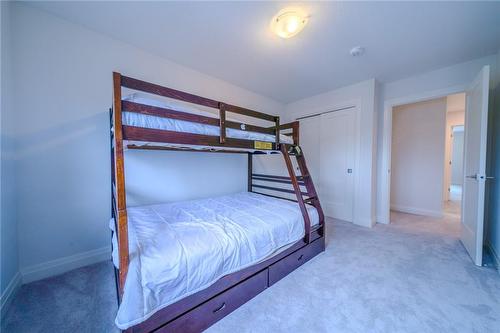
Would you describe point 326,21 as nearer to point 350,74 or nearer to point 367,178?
point 350,74

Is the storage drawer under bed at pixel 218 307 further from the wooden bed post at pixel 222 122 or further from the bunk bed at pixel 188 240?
the wooden bed post at pixel 222 122

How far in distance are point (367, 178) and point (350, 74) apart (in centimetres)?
176

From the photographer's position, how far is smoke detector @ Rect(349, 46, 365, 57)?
2173 mm

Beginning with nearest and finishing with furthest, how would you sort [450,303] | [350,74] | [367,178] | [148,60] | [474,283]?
[450,303] → [474,283] → [148,60] → [350,74] → [367,178]

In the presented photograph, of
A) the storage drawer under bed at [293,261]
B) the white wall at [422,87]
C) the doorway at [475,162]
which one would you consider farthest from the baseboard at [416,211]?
the storage drawer under bed at [293,261]

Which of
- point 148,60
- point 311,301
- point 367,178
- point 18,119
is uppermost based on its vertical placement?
point 148,60

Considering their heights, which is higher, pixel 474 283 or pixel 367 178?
pixel 367 178

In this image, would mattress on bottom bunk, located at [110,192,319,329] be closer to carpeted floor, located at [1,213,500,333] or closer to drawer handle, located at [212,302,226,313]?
drawer handle, located at [212,302,226,313]

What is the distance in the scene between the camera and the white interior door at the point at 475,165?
1.87 m

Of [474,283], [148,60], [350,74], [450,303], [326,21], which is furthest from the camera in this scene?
[350,74]

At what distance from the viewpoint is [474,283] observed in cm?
163

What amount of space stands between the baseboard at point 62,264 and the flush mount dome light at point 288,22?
3.04 meters

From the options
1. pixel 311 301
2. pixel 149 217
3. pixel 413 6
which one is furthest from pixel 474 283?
pixel 149 217

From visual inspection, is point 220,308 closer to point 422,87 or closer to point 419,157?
point 422,87
